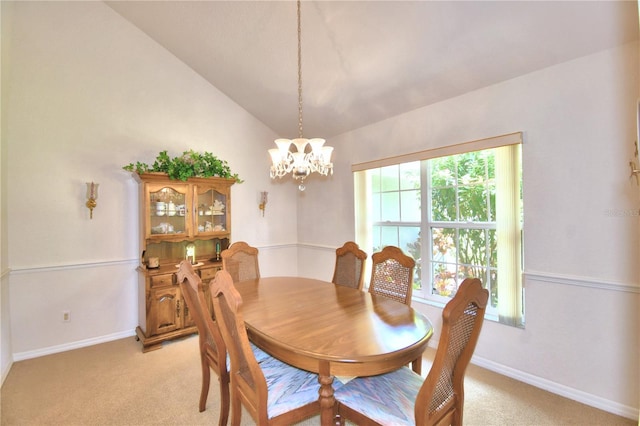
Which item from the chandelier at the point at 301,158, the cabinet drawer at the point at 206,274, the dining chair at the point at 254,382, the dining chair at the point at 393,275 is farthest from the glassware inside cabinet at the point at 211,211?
the dining chair at the point at 254,382

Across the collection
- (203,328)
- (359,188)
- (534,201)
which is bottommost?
(203,328)

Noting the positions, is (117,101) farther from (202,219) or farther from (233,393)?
(233,393)

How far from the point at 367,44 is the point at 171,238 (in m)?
2.82

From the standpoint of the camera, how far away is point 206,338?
1973 mm

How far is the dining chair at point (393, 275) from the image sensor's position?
224 cm

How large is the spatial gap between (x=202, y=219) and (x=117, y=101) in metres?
1.63

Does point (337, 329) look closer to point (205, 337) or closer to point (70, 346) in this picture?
point (205, 337)

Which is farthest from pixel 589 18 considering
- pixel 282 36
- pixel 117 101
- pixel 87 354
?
pixel 87 354

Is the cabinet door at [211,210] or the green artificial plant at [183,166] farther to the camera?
the cabinet door at [211,210]

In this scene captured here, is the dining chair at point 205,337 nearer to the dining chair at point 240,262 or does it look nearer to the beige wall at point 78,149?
the dining chair at point 240,262

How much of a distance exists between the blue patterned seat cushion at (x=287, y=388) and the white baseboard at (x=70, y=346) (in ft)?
8.24

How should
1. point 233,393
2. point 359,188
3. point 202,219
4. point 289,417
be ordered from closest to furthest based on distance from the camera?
point 289,417, point 233,393, point 202,219, point 359,188

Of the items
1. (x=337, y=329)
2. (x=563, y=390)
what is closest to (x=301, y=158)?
(x=337, y=329)

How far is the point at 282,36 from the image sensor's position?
2826 millimetres
